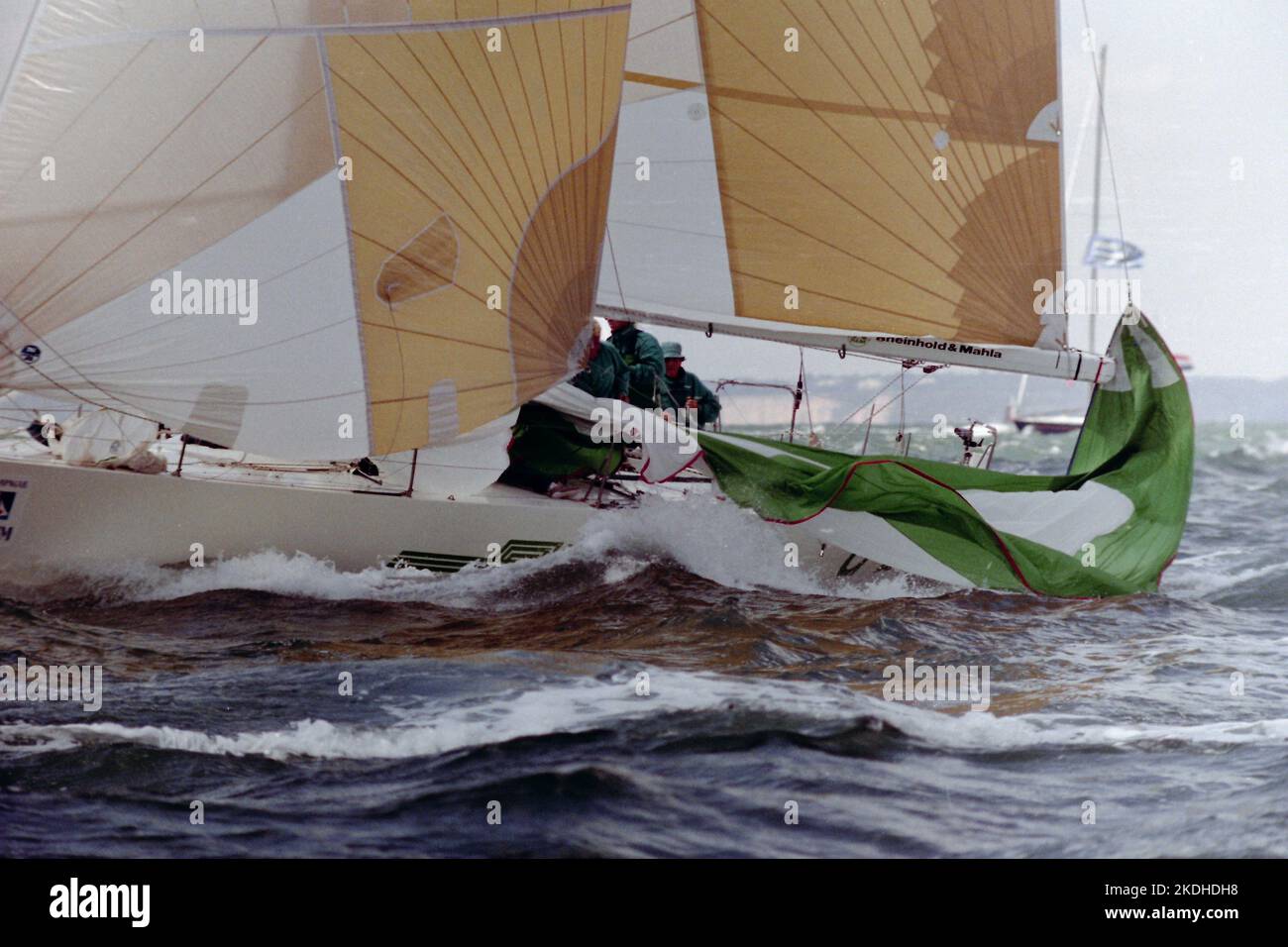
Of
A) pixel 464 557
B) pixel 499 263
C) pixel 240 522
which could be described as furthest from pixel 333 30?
pixel 464 557

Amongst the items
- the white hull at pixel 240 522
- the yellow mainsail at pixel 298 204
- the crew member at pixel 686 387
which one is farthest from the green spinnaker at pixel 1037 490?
the yellow mainsail at pixel 298 204

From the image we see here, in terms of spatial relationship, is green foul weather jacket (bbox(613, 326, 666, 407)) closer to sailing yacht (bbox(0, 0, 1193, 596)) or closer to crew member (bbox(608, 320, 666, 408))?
crew member (bbox(608, 320, 666, 408))

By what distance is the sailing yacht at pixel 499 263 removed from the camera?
4.89 m

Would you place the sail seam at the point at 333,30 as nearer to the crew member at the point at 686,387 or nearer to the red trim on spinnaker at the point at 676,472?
the red trim on spinnaker at the point at 676,472

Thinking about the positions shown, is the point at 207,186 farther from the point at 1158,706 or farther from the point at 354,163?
the point at 1158,706

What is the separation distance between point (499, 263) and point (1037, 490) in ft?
9.65

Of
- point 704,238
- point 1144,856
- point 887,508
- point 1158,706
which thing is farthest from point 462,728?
point 704,238

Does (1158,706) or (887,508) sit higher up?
(887,508)

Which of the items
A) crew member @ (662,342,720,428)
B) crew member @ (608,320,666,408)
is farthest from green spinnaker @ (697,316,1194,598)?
crew member @ (662,342,720,428)

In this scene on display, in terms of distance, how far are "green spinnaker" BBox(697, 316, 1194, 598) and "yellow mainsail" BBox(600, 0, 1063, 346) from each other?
659 mm

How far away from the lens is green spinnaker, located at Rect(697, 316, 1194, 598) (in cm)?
618

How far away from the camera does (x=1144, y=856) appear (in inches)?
121

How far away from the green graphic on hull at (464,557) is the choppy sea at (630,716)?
0.09 meters
